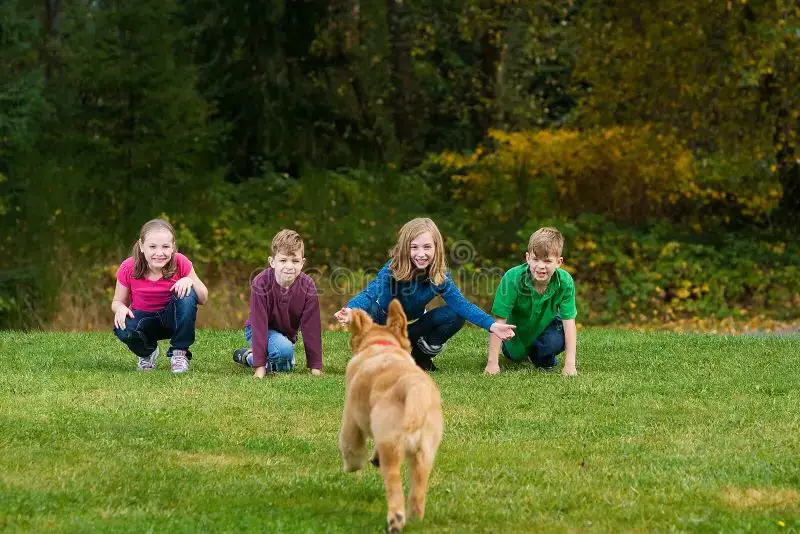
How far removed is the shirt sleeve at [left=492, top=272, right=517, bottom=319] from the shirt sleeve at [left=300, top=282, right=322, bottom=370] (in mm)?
1335

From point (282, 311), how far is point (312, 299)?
0.24 metres

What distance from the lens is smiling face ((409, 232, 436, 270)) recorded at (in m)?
8.70

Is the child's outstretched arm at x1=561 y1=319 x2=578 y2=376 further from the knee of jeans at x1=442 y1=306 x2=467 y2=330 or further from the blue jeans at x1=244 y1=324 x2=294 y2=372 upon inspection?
the blue jeans at x1=244 y1=324 x2=294 y2=372

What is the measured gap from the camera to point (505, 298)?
9008 millimetres

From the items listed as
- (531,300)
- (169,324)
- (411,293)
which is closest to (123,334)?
(169,324)

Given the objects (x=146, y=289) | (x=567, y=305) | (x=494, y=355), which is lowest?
(x=494, y=355)

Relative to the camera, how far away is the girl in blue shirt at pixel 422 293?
28.6 feet

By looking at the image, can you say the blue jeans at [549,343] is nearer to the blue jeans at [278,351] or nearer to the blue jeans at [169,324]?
the blue jeans at [278,351]

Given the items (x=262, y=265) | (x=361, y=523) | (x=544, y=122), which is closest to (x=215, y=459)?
(x=361, y=523)

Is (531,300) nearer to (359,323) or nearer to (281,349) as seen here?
(281,349)

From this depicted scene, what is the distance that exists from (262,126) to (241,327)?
24.3 feet

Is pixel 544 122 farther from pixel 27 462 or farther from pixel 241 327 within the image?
pixel 27 462

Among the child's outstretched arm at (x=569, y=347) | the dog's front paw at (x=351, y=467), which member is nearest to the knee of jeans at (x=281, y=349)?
the child's outstretched arm at (x=569, y=347)

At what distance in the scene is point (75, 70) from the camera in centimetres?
1777
